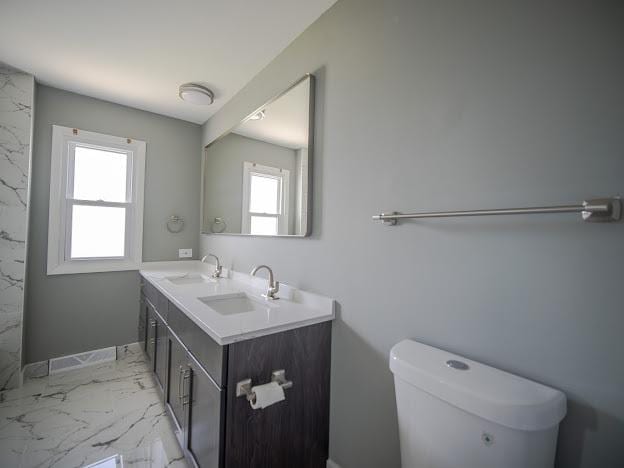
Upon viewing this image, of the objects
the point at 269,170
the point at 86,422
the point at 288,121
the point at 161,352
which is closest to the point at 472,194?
the point at 288,121

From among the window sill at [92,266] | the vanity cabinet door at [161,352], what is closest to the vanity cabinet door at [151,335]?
the vanity cabinet door at [161,352]

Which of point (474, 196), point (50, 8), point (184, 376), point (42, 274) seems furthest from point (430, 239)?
point (42, 274)

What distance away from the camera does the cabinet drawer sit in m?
1.05

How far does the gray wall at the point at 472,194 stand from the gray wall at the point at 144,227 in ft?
6.89

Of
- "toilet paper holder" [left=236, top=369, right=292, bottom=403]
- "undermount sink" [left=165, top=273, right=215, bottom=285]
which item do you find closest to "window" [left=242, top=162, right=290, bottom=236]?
"undermount sink" [left=165, top=273, right=215, bottom=285]

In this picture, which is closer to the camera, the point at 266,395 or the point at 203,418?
the point at 266,395

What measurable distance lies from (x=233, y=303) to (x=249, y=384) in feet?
2.51

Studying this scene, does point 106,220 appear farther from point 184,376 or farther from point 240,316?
point 240,316

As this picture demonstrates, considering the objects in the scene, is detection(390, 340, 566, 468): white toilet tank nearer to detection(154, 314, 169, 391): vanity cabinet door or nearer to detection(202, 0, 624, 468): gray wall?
detection(202, 0, 624, 468): gray wall

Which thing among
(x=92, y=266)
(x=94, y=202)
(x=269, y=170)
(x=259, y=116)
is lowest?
(x=92, y=266)

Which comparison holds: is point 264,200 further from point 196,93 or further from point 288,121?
point 196,93

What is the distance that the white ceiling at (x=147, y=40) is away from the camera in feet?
4.83

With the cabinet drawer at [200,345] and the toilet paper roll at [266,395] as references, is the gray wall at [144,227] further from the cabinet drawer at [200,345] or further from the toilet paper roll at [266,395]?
the toilet paper roll at [266,395]

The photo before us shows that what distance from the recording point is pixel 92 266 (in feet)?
8.22
